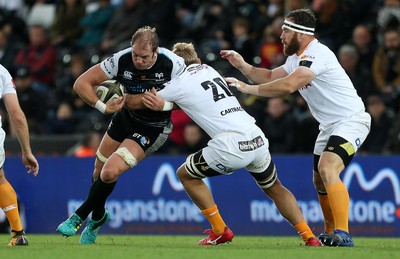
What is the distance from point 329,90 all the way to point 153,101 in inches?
78.5

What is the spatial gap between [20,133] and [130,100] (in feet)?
4.50

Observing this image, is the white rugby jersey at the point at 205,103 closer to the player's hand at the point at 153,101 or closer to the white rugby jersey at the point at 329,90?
the player's hand at the point at 153,101

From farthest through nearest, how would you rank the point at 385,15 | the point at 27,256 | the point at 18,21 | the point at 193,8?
1. the point at 18,21
2. the point at 193,8
3. the point at 385,15
4. the point at 27,256

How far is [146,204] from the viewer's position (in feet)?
55.4

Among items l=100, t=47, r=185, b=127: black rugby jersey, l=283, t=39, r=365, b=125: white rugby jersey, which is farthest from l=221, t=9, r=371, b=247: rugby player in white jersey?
l=100, t=47, r=185, b=127: black rugby jersey

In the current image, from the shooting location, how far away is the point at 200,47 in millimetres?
19500

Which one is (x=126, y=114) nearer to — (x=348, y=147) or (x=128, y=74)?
(x=128, y=74)

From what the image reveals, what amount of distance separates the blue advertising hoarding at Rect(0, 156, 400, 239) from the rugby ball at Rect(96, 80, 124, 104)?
14.7 feet

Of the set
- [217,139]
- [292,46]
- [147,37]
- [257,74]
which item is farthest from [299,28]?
[147,37]

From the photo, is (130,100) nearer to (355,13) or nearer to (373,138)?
(373,138)

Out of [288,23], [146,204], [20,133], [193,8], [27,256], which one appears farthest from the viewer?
[193,8]

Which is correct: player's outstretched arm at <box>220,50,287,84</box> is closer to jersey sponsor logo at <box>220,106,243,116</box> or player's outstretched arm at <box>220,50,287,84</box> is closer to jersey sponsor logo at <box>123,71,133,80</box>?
jersey sponsor logo at <box>220,106,243,116</box>

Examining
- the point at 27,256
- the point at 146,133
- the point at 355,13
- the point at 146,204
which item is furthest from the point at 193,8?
the point at 27,256

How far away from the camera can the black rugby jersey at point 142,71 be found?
12.2m
